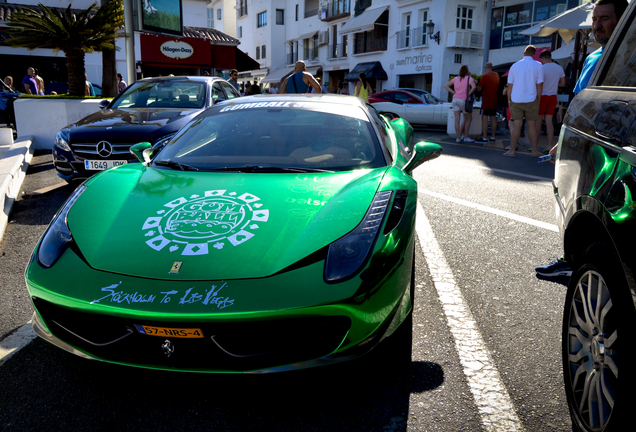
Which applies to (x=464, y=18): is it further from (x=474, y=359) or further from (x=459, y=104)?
(x=474, y=359)

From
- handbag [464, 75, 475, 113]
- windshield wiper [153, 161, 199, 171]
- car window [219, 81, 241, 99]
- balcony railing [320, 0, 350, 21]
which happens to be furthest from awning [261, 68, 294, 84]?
windshield wiper [153, 161, 199, 171]

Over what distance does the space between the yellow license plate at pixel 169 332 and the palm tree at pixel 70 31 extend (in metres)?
10.8

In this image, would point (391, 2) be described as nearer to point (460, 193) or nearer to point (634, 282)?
point (460, 193)

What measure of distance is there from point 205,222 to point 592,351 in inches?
62.6

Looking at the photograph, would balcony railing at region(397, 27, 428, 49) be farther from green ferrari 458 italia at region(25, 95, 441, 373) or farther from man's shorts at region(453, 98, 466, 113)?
green ferrari 458 italia at region(25, 95, 441, 373)

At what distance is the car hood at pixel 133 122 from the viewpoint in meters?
5.93

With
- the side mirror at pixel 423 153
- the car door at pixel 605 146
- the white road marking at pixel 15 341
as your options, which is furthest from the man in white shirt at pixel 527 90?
the white road marking at pixel 15 341

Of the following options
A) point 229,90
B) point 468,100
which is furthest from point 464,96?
point 229,90

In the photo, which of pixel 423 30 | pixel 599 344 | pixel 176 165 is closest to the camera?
pixel 599 344

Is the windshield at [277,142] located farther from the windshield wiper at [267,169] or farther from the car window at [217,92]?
the car window at [217,92]

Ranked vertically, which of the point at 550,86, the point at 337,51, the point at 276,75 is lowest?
the point at 550,86

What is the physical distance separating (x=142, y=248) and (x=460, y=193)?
4728 mm

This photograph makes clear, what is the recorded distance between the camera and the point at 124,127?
6.00 m

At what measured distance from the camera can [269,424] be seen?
1963 millimetres
